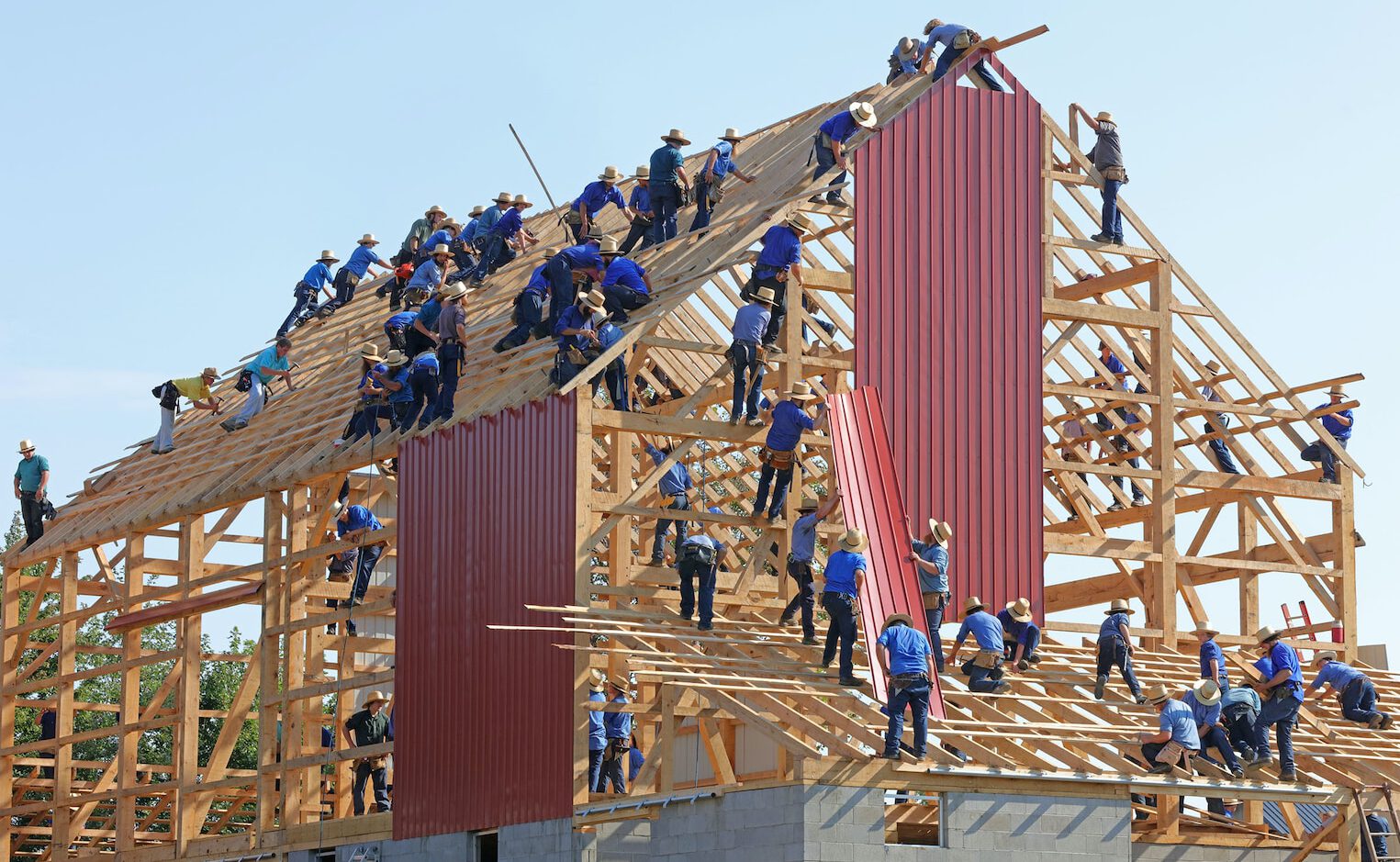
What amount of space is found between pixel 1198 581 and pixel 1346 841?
21.0 ft

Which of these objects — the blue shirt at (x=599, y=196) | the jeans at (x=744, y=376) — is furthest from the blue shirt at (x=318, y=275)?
the jeans at (x=744, y=376)

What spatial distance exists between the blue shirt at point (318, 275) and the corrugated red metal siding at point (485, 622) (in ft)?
37.7

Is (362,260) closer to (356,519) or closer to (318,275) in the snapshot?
(318,275)

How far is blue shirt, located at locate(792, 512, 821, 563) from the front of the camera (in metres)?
22.4

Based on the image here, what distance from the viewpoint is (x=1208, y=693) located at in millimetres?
20953

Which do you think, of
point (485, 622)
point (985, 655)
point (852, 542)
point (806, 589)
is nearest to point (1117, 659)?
point (985, 655)

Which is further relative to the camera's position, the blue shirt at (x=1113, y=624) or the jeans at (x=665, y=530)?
the jeans at (x=665, y=530)

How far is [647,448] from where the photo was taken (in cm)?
3012

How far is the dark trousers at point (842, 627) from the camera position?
2089 centimetres

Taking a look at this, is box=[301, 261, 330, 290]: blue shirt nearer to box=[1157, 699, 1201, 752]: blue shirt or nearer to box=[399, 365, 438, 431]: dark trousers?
box=[399, 365, 438, 431]: dark trousers

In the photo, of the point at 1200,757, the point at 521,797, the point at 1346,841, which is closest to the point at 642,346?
the point at 521,797

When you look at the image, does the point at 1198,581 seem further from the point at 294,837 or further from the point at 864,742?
the point at 294,837

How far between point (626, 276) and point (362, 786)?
22.0 ft

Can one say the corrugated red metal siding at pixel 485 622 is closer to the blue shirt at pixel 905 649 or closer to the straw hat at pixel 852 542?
the straw hat at pixel 852 542
